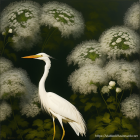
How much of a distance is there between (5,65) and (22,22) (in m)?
0.44

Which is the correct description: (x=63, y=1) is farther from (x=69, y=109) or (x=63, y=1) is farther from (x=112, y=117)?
(x=112, y=117)

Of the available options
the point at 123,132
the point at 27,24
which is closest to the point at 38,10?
the point at 27,24

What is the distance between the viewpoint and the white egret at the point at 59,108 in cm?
163

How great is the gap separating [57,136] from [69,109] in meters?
0.29

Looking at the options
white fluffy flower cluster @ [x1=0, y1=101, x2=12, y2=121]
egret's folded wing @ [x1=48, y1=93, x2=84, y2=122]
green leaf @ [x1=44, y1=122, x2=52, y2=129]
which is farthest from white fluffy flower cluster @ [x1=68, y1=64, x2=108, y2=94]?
white fluffy flower cluster @ [x1=0, y1=101, x2=12, y2=121]

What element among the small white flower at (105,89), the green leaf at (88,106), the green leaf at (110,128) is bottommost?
the green leaf at (110,128)

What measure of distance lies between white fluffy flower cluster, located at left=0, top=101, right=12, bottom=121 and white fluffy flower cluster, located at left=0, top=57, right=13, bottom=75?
12.3 inches

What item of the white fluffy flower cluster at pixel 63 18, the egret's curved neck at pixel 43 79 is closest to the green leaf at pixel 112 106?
the egret's curved neck at pixel 43 79

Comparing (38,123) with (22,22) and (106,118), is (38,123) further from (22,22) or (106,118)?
(22,22)

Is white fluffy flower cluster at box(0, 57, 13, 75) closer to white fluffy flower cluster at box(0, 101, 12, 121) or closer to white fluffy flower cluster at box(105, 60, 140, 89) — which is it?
white fluffy flower cluster at box(0, 101, 12, 121)

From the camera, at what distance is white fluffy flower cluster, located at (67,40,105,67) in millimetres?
1757

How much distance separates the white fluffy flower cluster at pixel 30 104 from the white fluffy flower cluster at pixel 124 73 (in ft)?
2.36

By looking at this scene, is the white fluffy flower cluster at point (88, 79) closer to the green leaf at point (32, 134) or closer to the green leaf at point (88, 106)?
the green leaf at point (88, 106)

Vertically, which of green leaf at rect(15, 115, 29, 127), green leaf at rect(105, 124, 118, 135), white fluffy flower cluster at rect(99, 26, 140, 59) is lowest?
green leaf at rect(15, 115, 29, 127)
